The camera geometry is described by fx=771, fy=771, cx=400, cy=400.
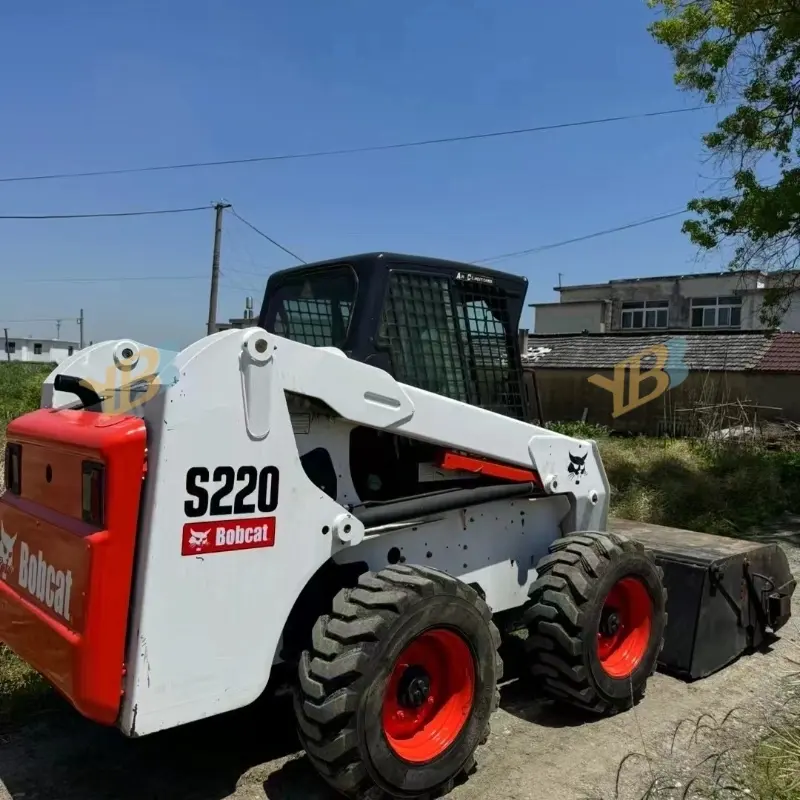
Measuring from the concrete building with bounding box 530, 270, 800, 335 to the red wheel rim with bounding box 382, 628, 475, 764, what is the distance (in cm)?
3175

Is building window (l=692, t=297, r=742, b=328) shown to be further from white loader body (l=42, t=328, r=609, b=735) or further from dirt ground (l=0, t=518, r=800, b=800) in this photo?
white loader body (l=42, t=328, r=609, b=735)

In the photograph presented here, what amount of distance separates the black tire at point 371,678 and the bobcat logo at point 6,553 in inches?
55.6

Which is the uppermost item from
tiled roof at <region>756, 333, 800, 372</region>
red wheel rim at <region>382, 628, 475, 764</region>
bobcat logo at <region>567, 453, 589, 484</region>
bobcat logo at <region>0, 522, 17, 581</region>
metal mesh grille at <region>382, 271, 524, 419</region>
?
tiled roof at <region>756, 333, 800, 372</region>

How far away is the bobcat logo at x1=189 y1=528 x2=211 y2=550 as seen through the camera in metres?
2.81

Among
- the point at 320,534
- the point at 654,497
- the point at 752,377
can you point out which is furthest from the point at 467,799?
the point at 752,377

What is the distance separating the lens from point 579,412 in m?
24.9

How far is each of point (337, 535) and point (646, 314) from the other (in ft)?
119

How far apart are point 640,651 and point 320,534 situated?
2.33 m

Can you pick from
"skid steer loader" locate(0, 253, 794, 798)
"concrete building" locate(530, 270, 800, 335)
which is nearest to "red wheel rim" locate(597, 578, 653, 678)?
"skid steer loader" locate(0, 253, 794, 798)

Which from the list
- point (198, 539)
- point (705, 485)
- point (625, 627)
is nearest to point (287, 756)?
A: point (198, 539)

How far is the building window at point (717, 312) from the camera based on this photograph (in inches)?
1322

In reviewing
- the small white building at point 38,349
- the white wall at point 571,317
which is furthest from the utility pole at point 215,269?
the small white building at point 38,349

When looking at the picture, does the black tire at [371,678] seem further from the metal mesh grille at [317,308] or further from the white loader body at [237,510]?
the metal mesh grille at [317,308]

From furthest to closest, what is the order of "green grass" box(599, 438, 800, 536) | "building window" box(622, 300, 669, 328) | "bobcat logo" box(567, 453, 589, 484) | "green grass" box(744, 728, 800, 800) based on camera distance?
"building window" box(622, 300, 669, 328) < "green grass" box(599, 438, 800, 536) < "bobcat logo" box(567, 453, 589, 484) < "green grass" box(744, 728, 800, 800)
